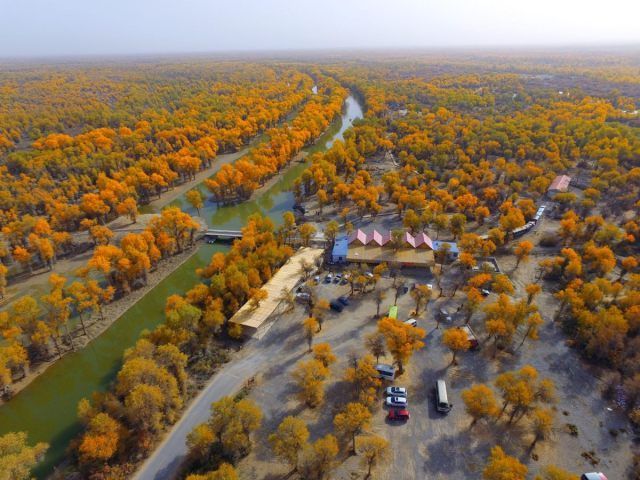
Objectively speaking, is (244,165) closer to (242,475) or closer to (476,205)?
(476,205)

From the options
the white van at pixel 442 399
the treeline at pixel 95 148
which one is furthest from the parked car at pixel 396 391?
the treeline at pixel 95 148

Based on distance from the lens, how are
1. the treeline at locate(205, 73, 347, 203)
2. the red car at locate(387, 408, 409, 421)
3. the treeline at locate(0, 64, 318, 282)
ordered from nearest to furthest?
the red car at locate(387, 408, 409, 421) → the treeline at locate(0, 64, 318, 282) → the treeline at locate(205, 73, 347, 203)

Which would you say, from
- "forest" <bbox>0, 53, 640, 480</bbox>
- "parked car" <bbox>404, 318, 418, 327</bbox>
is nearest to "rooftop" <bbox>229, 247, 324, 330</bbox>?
"forest" <bbox>0, 53, 640, 480</bbox>

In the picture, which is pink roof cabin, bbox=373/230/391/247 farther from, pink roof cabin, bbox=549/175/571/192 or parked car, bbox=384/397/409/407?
pink roof cabin, bbox=549/175/571/192

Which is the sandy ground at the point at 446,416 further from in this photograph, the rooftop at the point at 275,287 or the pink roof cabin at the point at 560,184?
the pink roof cabin at the point at 560,184

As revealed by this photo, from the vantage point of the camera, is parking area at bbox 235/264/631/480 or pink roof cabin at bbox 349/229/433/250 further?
pink roof cabin at bbox 349/229/433/250

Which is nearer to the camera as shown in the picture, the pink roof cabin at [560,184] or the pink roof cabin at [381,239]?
the pink roof cabin at [381,239]
